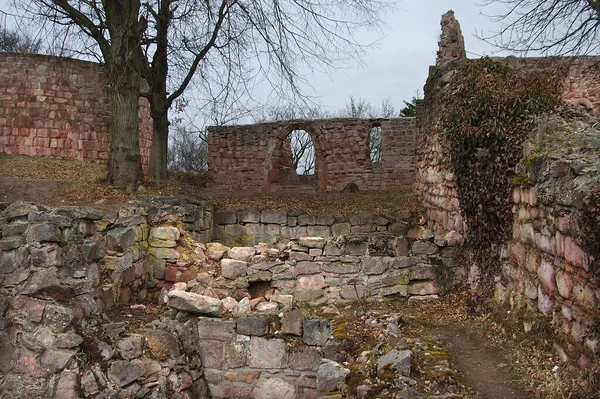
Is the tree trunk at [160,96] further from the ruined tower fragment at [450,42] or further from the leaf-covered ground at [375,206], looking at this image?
the ruined tower fragment at [450,42]

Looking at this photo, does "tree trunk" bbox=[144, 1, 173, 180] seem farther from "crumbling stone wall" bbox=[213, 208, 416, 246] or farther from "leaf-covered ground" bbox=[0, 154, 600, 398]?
"crumbling stone wall" bbox=[213, 208, 416, 246]

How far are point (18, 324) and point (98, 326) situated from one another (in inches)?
27.9

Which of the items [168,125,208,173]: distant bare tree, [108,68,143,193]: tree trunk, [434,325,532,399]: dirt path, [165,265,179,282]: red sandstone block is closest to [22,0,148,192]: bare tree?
[108,68,143,193]: tree trunk

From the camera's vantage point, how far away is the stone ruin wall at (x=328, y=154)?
17078 mm

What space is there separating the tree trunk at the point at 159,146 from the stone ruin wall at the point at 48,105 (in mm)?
3269

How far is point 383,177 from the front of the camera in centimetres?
1705

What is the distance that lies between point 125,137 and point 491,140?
7.66 meters

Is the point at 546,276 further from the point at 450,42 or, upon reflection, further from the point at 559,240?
the point at 450,42

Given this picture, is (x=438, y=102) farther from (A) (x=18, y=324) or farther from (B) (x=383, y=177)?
(B) (x=383, y=177)

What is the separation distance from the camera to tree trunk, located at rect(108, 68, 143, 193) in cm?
1126

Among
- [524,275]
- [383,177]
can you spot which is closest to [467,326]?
[524,275]

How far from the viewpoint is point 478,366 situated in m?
4.62

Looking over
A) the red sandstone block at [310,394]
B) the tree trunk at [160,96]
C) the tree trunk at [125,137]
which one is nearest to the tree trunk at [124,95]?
the tree trunk at [125,137]

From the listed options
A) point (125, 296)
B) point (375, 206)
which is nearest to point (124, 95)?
point (375, 206)
